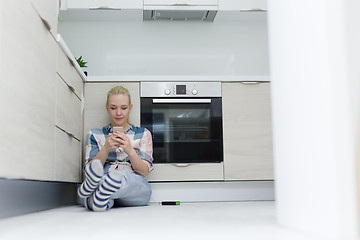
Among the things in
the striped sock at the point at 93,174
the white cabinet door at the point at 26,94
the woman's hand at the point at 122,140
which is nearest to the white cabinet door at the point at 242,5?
A: the woman's hand at the point at 122,140

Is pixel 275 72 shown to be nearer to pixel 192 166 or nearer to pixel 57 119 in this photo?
pixel 57 119

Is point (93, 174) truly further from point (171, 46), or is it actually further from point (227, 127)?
point (171, 46)

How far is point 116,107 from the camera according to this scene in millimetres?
2420

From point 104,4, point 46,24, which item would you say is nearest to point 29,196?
point 46,24

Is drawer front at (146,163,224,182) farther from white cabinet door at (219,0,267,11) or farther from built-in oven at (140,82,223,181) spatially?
white cabinet door at (219,0,267,11)

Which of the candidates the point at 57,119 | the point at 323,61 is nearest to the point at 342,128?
the point at 323,61

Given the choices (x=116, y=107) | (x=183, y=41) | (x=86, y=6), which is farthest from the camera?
(x=183, y=41)

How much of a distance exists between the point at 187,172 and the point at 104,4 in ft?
4.51

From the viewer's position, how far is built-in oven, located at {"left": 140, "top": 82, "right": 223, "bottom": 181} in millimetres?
2582

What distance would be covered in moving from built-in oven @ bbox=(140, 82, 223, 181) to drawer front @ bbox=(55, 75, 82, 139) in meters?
0.42

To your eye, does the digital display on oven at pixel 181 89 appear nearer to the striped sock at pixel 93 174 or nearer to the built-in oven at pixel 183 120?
the built-in oven at pixel 183 120

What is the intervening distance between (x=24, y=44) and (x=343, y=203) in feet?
4.00

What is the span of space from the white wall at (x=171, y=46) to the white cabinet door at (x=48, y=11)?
1233 mm

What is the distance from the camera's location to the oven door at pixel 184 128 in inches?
102
